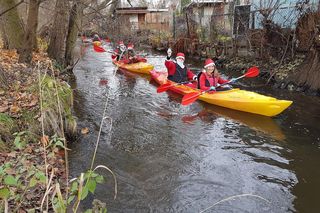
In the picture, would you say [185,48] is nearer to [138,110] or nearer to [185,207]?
[138,110]

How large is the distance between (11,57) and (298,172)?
30.2ft

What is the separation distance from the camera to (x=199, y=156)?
6.59 meters

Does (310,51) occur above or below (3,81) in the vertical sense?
above

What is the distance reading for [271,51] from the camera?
1360 cm

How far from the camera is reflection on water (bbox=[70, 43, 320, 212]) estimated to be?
5031 mm

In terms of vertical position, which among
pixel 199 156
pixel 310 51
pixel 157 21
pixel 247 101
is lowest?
pixel 199 156

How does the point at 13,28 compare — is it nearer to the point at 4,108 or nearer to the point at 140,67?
the point at 140,67

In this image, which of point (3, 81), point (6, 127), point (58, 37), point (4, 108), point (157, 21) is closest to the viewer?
point (6, 127)

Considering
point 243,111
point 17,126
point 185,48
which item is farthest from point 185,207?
point 185,48

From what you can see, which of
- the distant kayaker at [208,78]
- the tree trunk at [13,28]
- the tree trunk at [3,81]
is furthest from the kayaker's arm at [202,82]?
→ the tree trunk at [13,28]

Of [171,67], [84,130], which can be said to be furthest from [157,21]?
[84,130]

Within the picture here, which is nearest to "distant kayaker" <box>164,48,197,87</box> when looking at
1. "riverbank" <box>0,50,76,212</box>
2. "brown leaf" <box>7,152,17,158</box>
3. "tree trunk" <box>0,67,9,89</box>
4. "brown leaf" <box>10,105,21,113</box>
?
"riverbank" <box>0,50,76,212</box>

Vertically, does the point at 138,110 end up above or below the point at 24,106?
below

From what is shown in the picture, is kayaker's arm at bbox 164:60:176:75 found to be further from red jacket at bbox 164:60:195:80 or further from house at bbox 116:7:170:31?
house at bbox 116:7:170:31
